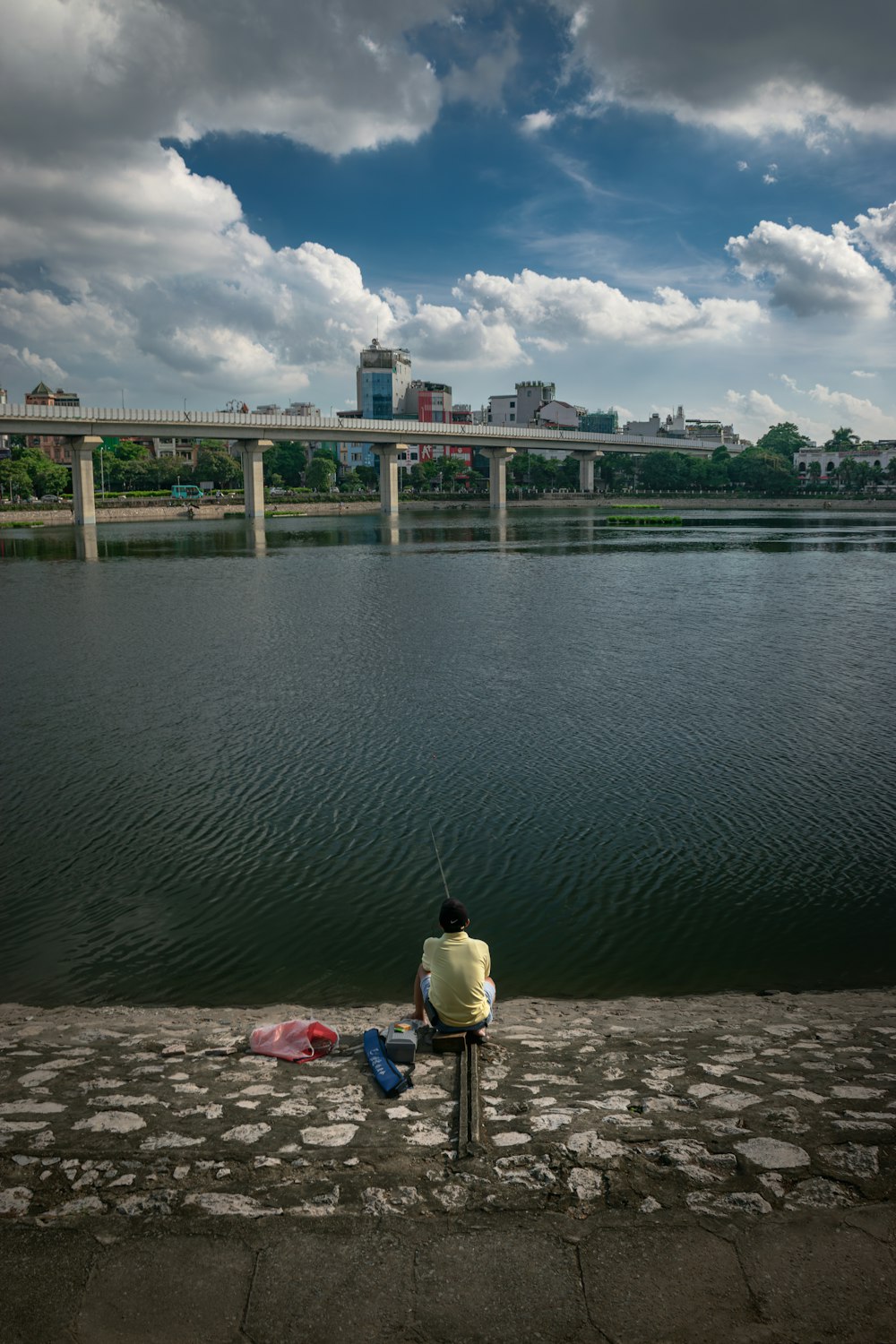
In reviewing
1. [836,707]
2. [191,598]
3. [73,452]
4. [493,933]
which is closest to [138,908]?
[493,933]

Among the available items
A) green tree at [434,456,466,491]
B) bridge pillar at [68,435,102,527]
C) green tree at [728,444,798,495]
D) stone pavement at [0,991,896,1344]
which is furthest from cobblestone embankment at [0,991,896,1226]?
green tree at [434,456,466,491]

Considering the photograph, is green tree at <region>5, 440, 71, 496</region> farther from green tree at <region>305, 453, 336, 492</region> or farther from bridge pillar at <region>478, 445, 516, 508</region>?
A: bridge pillar at <region>478, 445, 516, 508</region>

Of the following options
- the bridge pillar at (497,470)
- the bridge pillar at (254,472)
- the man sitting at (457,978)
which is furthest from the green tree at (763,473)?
the man sitting at (457,978)

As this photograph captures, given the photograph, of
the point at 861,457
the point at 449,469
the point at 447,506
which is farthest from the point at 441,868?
the point at 861,457

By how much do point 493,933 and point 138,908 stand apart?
4.05m

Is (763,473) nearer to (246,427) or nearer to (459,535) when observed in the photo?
(459,535)

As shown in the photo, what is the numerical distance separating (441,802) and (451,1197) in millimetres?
8447

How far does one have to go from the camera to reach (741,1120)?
5.82 metres

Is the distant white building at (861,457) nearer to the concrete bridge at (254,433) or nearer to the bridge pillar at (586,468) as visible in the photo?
the bridge pillar at (586,468)

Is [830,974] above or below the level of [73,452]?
below

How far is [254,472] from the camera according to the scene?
9125cm

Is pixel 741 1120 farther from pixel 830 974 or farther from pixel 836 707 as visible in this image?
pixel 836 707

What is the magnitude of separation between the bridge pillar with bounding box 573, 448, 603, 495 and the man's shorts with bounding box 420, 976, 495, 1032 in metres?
131

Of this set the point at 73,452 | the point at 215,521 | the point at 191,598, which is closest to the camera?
the point at 191,598
